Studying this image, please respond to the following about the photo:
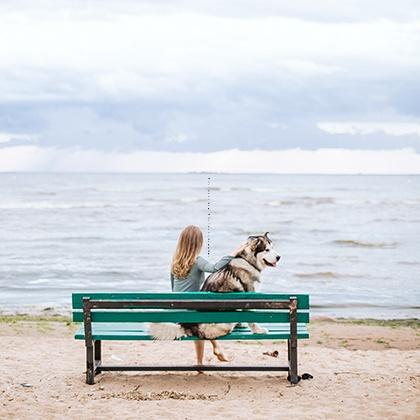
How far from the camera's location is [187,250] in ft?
24.7

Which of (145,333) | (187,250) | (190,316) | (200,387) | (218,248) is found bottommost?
(218,248)

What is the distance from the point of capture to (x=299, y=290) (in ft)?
62.4

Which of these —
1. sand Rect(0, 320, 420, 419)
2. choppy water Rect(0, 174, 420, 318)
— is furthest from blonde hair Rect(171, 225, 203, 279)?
choppy water Rect(0, 174, 420, 318)

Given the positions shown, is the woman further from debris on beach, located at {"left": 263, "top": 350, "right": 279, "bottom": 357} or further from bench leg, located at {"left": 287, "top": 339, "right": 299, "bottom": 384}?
debris on beach, located at {"left": 263, "top": 350, "right": 279, "bottom": 357}

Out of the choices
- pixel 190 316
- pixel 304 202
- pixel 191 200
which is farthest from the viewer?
pixel 191 200

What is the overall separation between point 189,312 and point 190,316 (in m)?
0.03

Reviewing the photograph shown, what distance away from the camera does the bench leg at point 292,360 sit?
7.31 metres

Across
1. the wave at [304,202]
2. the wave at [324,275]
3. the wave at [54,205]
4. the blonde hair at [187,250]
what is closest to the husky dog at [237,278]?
the blonde hair at [187,250]

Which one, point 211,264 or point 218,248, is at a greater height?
point 211,264

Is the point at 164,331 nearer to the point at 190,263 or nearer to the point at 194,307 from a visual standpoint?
the point at 194,307

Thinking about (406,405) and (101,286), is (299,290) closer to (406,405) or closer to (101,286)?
(101,286)

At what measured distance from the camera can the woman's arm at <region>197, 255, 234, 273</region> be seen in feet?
24.1

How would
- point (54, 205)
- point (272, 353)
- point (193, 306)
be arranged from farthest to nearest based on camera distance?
point (54, 205), point (272, 353), point (193, 306)

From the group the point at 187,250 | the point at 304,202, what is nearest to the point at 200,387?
the point at 187,250
